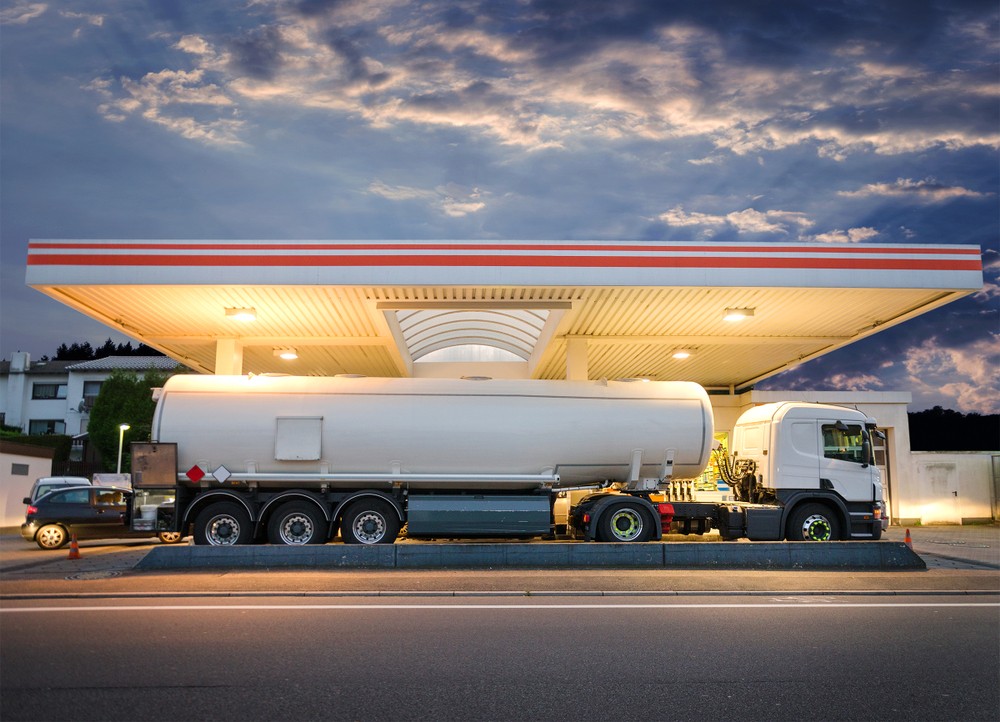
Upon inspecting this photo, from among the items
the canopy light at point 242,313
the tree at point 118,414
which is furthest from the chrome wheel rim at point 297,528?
the tree at point 118,414

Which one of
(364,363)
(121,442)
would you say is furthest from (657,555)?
(121,442)

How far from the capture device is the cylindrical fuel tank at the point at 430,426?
50.2ft

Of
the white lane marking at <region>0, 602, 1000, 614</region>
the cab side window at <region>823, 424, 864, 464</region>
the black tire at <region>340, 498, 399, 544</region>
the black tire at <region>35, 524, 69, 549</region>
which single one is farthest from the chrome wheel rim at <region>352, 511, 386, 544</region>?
the cab side window at <region>823, 424, 864, 464</region>

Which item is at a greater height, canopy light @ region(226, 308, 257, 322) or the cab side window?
canopy light @ region(226, 308, 257, 322)

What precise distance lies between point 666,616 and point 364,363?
675 inches

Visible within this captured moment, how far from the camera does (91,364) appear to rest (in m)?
65.6

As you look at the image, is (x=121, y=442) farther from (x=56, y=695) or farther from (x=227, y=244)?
(x=56, y=695)

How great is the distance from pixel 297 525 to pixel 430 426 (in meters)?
3.01

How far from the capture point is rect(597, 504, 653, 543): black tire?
1562 centimetres

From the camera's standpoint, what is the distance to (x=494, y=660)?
7109 mm

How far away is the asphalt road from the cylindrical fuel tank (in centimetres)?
521

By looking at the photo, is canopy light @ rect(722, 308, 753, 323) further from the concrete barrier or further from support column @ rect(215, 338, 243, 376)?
support column @ rect(215, 338, 243, 376)

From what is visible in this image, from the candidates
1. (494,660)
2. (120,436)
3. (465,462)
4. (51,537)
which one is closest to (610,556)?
(465,462)

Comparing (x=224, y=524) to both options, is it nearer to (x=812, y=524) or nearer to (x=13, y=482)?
(x=812, y=524)
